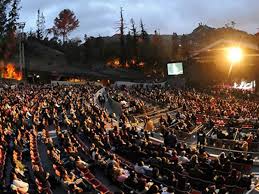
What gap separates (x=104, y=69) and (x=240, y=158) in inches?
3210

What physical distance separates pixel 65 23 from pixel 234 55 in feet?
265

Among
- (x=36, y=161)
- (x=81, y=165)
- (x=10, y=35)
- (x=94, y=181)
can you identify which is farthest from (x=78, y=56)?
(x=94, y=181)

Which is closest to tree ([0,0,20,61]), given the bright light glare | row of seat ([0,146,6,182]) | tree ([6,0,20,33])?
tree ([6,0,20,33])

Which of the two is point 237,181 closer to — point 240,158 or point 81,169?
point 240,158

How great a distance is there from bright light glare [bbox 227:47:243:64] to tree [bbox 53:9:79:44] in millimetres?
77971

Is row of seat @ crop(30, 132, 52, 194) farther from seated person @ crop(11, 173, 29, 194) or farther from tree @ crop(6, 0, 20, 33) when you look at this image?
tree @ crop(6, 0, 20, 33)

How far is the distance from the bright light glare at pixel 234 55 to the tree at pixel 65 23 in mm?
77971

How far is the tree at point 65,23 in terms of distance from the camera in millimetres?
144500

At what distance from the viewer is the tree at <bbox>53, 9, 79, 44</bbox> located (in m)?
144

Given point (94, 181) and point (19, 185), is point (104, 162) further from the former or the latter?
point (19, 185)

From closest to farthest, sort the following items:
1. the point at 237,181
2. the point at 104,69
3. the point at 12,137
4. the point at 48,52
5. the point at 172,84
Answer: the point at 237,181, the point at 12,137, the point at 172,84, the point at 104,69, the point at 48,52

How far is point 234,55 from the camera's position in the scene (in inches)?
2972

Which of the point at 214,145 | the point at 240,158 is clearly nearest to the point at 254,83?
the point at 214,145

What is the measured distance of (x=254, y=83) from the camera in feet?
238
